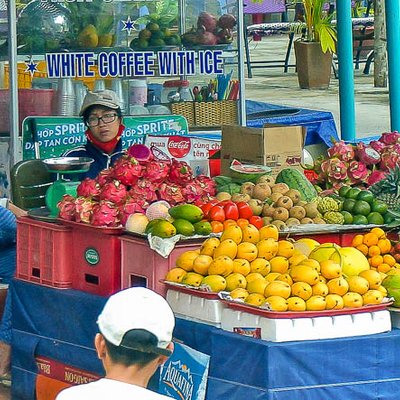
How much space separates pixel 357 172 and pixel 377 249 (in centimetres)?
115

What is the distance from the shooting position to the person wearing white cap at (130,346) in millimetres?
2785

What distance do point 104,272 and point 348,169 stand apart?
166cm

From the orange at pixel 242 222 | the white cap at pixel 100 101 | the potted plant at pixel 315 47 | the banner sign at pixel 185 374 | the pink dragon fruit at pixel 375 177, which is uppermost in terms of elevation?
the potted plant at pixel 315 47

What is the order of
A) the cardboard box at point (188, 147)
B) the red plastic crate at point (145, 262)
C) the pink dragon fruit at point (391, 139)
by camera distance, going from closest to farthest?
the red plastic crate at point (145, 262) → the pink dragon fruit at point (391, 139) → the cardboard box at point (188, 147)

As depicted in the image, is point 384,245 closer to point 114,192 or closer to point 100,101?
point 114,192

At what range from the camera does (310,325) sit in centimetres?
463

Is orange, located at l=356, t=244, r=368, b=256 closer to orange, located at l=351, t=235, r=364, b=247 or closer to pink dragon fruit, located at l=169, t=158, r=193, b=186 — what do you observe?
orange, located at l=351, t=235, r=364, b=247

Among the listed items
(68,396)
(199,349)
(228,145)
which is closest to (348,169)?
(228,145)

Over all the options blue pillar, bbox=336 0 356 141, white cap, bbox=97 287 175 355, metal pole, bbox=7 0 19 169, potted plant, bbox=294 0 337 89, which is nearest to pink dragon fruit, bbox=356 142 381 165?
metal pole, bbox=7 0 19 169

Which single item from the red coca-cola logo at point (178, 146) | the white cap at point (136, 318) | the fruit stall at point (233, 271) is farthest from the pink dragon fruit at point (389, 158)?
the white cap at point (136, 318)

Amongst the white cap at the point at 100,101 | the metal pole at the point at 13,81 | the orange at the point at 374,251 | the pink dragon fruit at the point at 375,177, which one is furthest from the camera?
the metal pole at the point at 13,81

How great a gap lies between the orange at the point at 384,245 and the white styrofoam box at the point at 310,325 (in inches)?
21.8

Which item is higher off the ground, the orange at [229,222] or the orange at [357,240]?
the orange at [229,222]

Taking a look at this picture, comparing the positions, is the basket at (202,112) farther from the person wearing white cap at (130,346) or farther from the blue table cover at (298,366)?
the person wearing white cap at (130,346)
